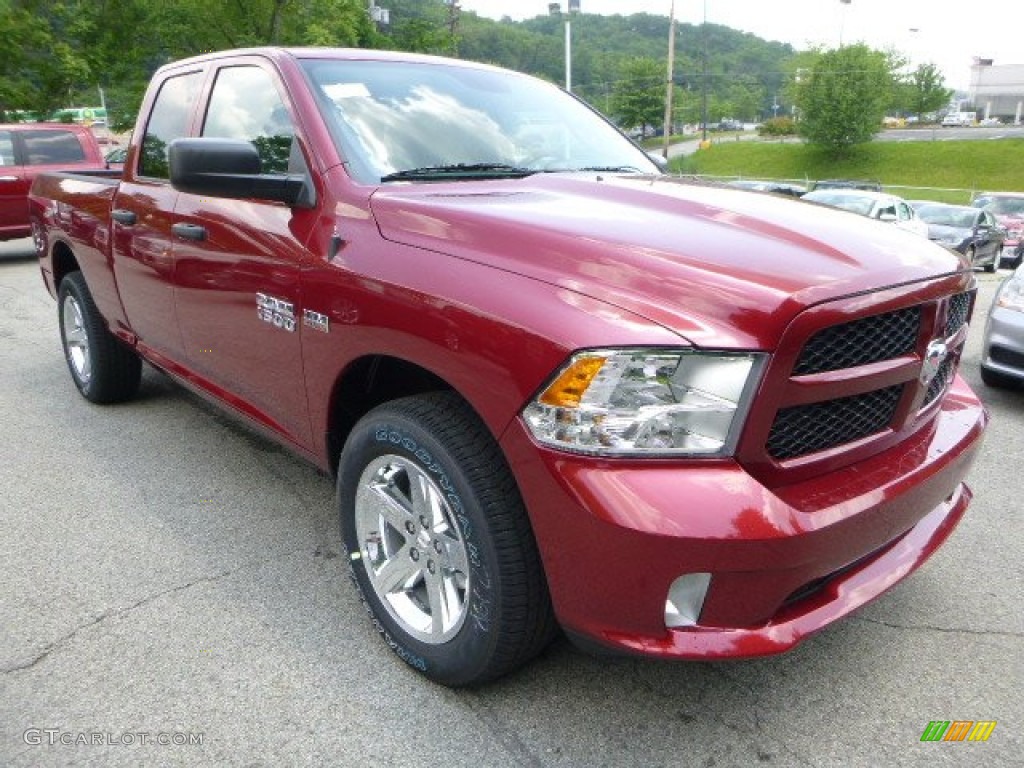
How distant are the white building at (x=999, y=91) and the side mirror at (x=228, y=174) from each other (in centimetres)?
11191

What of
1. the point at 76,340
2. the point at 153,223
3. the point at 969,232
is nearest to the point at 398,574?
the point at 153,223

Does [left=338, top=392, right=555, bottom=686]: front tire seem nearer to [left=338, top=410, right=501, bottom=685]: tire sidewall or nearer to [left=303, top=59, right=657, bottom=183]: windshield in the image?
[left=338, top=410, right=501, bottom=685]: tire sidewall

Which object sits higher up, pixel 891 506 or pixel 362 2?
pixel 362 2

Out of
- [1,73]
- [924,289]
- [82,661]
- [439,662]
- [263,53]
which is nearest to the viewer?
[924,289]

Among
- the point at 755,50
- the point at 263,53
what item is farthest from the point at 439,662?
the point at 755,50

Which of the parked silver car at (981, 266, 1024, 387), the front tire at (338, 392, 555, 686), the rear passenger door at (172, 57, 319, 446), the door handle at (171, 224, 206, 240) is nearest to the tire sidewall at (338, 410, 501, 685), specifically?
the front tire at (338, 392, 555, 686)

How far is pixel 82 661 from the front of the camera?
247 cm

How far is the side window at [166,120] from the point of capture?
12.0 ft

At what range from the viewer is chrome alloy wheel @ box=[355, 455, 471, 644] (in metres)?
2.21

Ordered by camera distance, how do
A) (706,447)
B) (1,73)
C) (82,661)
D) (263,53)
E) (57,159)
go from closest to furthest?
(706,447)
(82,661)
(263,53)
(57,159)
(1,73)

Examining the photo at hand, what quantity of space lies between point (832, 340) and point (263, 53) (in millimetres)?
2380

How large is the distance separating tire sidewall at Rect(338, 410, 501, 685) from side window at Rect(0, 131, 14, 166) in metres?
11.5

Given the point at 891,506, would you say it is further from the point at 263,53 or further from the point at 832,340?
the point at 263,53

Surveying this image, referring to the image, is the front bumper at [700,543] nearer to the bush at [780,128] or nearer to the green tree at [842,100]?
the green tree at [842,100]
